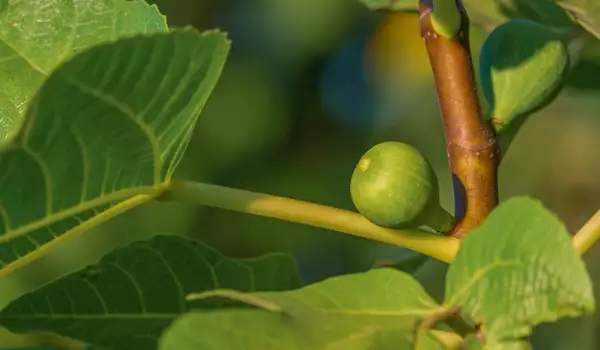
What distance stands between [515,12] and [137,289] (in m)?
0.34

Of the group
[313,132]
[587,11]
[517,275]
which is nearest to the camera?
[517,275]

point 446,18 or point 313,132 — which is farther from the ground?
point 446,18

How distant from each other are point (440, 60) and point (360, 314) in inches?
6.5

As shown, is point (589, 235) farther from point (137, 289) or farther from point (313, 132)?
point (313, 132)

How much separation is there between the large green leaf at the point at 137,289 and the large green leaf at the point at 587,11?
0.79 ft

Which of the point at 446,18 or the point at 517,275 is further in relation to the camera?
the point at 446,18

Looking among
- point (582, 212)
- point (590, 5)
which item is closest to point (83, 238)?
point (582, 212)

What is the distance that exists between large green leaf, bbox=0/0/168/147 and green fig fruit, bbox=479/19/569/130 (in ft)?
0.59

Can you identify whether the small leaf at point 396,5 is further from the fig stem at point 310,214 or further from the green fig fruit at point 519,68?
the fig stem at point 310,214

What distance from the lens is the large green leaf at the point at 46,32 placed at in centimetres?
55

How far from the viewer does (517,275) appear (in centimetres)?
42

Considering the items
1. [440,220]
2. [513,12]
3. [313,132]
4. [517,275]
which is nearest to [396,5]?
[513,12]

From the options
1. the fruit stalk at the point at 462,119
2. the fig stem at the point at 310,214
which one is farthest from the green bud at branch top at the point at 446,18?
the fig stem at the point at 310,214

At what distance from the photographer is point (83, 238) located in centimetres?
179
